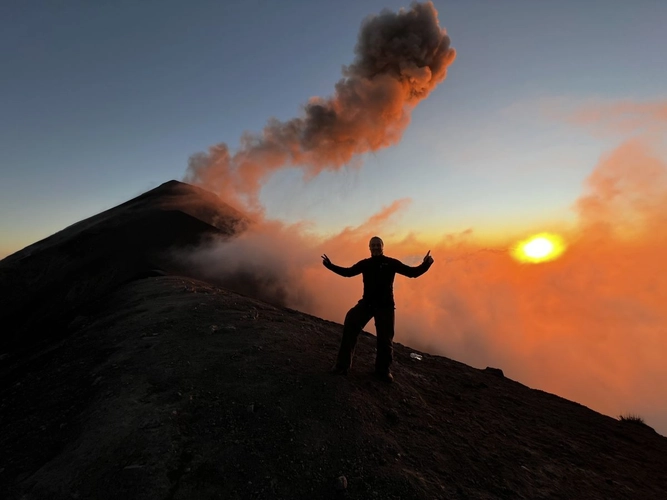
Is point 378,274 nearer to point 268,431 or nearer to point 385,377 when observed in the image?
point 385,377

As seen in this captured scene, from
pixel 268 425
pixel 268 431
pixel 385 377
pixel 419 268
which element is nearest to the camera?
pixel 268 431

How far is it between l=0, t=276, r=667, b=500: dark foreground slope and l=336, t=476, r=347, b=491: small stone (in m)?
0.04

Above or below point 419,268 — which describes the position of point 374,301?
below

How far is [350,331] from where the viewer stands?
7363 mm

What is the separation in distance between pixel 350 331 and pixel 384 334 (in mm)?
715

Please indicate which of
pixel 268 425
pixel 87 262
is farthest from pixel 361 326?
pixel 87 262

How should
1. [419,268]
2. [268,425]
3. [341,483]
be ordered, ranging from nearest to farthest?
[341,483], [268,425], [419,268]

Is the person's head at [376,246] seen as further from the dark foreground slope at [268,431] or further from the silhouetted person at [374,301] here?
the dark foreground slope at [268,431]

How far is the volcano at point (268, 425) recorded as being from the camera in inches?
193

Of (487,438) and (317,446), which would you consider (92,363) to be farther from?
(487,438)

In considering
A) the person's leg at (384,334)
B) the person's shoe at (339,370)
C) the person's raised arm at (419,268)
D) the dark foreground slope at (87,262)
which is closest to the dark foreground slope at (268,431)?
the person's shoe at (339,370)

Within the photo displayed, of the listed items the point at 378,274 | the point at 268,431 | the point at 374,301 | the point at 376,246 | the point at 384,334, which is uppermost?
the point at 376,246

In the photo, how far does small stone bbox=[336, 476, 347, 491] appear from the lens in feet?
15.8

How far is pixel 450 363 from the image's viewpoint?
1316cm
